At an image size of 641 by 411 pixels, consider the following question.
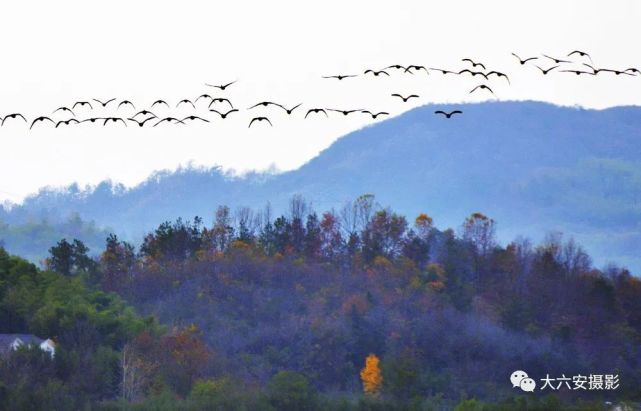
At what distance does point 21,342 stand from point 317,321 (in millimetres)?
12975

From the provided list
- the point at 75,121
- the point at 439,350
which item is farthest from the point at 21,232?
the point at 75,121

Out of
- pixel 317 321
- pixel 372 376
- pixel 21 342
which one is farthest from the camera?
pixel 317 321

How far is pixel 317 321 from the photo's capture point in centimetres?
5581

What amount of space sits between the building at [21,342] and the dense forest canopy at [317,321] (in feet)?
1.47

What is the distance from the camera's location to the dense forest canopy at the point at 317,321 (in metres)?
43.3

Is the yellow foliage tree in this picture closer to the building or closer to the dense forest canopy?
the dense forest canopy

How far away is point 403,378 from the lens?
45812 mm

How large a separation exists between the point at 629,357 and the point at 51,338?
21.5 metres

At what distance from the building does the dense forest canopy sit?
448 millimetres

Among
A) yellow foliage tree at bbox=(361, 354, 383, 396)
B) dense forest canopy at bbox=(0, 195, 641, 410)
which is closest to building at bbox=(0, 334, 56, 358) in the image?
dense forest canopy at bbox=(0, 195, 641, 410)

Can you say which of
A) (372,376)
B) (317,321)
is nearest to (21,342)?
(372,376)

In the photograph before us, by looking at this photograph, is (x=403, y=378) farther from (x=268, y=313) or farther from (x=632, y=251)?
(x=632, y=251)

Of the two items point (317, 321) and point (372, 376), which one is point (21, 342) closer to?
point (372, 376)

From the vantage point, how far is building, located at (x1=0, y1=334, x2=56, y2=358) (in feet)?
148
